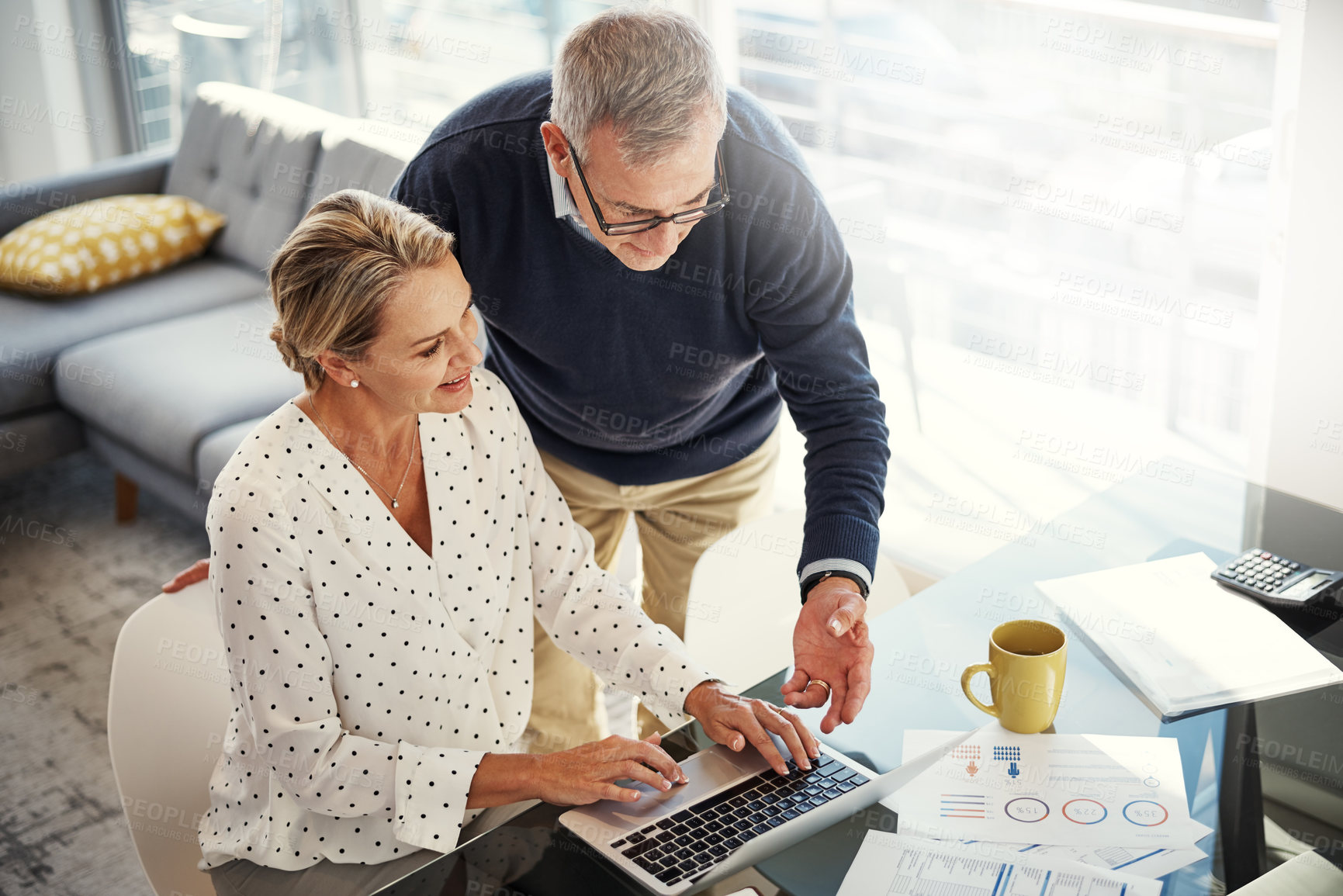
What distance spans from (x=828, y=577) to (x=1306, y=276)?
43.3 inches

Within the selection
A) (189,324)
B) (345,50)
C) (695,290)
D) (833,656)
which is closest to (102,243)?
(189,324)

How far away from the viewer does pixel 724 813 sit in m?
1.24

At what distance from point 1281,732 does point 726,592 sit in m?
0.81

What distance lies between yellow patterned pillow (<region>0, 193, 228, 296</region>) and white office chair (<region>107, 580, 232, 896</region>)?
93.8 inches

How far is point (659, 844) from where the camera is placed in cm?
120

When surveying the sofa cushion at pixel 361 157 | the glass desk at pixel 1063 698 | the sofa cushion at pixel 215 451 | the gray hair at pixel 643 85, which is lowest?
the sofa cushion at pixel 215 451

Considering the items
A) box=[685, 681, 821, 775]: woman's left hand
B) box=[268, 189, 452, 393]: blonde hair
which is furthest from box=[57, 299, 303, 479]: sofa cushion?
box=[685, 681, 821, 775]: woman's left hand

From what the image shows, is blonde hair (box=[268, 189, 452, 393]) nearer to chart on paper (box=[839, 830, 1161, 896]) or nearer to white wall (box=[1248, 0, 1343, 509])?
chart on paper (box=[839, 830, 1161, 896])

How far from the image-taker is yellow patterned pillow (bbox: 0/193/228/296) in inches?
141

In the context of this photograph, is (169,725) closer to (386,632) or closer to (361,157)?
(386,632)

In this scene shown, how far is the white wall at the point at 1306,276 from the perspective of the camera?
1919 millimetres

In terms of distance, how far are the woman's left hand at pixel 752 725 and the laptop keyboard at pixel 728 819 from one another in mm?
16

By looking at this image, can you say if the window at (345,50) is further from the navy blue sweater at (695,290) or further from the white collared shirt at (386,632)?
the white collared shirt at (386,632)

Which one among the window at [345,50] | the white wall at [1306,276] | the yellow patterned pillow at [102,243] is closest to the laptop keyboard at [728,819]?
the white wall at [1306,276]
